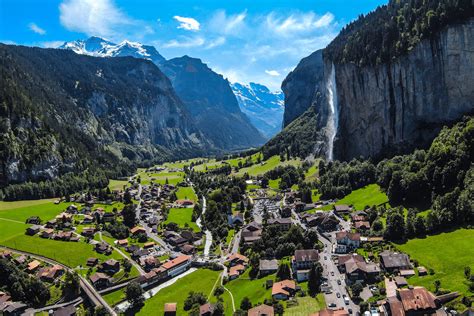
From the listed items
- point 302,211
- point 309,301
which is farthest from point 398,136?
point 309,301

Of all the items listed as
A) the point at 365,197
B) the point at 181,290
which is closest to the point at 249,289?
the point at 181,290

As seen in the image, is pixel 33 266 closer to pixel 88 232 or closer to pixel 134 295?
pixel 88 232

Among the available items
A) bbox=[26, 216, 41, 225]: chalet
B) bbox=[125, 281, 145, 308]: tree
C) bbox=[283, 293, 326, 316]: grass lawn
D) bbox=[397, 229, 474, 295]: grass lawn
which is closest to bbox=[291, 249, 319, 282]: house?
bbox=[283, 293, 326, 316]: grass lawn

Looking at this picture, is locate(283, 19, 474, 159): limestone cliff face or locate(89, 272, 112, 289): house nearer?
locate(89, 272, 112, 289): house

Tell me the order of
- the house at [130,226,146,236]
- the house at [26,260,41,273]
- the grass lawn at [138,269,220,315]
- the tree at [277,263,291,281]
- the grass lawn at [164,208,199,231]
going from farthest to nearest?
the grass lawn at [164,208,199,231] → the house at [130,226,146,236] → the house at [26,260,41,273] → the grass lawn at [138,269,220,315] → the tree at [277,263,291,281]

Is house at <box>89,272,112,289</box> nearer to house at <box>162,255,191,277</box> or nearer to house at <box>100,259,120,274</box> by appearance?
house at <box>100,259,120,274</box>

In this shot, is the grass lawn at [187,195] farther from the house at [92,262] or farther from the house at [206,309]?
the house at [206,309]

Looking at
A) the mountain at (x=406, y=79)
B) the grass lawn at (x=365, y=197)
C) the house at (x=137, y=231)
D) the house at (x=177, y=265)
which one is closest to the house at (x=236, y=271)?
the house at (x=177, y=265)
